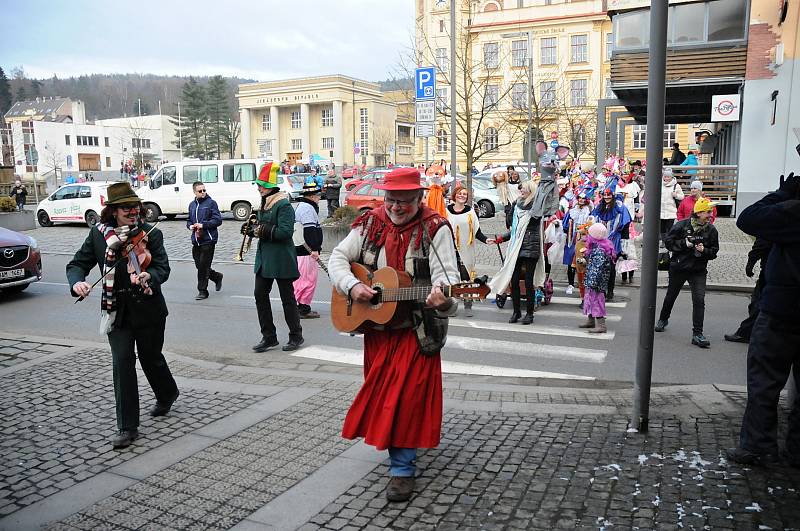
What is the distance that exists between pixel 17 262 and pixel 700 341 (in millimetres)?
10850

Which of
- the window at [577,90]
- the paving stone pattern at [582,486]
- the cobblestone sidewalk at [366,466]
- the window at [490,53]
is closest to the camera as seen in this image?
the paving stone pattern at [582,486]

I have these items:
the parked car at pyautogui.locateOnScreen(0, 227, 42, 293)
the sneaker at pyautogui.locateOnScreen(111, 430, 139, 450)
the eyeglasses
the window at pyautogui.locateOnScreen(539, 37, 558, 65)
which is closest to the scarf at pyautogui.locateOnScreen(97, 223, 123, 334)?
the sneaker at pyautogui.locateOnScreen(111, 430, 139, 450)

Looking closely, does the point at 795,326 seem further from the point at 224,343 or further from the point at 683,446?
the point at 224,343

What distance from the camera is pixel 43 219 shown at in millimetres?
25719

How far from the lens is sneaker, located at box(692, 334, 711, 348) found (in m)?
8.16

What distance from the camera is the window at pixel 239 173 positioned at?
26.2m

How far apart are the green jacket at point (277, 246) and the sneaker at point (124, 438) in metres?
3.06

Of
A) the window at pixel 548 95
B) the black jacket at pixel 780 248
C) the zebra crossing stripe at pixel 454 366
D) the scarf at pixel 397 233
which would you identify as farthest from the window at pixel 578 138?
the scarf at pixel 397 233

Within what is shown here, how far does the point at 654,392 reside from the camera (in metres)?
6.05

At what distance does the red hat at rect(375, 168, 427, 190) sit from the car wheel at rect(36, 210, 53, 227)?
987 inches

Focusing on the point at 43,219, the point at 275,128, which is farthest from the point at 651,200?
the point at 275,128

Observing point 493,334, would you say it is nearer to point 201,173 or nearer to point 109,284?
point 109,284

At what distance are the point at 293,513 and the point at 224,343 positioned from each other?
16.4 ft

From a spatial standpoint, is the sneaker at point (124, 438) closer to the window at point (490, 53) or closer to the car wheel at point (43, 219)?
Answer: the car wheel at point (43, 219)
